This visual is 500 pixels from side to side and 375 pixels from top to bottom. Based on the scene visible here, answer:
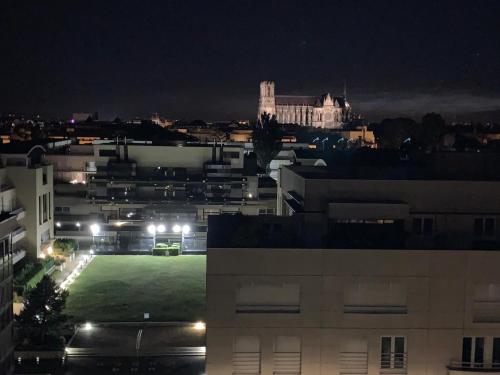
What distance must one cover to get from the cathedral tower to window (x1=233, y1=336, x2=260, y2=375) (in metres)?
146

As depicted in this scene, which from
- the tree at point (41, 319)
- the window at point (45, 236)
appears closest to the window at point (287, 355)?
Answer: the tree at point (41, 319)

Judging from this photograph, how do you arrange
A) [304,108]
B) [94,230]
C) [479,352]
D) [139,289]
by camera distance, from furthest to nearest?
[304,108] → [94,230] → [139,289] → [479,352]

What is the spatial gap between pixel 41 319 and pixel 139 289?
667 centimetres

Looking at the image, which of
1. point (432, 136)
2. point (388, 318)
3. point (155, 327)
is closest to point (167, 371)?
point (155, 327)

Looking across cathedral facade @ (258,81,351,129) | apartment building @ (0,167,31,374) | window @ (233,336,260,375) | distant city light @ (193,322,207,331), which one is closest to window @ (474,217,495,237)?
window @ (233,336,260,375)

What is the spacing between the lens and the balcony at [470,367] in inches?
395

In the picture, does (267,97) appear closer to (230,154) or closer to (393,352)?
(230,154)

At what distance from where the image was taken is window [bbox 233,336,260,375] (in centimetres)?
1009

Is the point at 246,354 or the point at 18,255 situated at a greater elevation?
the point at 246,354

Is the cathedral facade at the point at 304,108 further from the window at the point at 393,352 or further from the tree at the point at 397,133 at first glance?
the window at the point at 393,352

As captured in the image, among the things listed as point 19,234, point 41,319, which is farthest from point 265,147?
point 41,319

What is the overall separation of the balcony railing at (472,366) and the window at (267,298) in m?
2.94

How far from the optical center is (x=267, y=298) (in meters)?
10.1

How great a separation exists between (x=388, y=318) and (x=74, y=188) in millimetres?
26599
